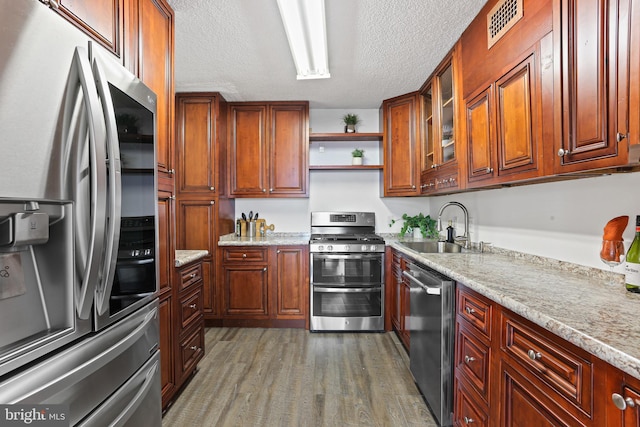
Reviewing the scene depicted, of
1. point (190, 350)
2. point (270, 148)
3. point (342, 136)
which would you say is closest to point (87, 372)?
point (190, 350)

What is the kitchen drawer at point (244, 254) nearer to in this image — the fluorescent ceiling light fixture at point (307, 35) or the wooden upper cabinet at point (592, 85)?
the fluorescent ceiling light fixture at point (307, 35)

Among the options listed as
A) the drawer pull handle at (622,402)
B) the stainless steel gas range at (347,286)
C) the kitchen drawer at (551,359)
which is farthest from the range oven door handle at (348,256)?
the drawer pull handle at (622,402)

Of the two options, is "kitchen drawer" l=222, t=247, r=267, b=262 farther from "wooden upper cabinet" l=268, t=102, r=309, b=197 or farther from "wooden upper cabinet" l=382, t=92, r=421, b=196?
"wooden upper cabinet" l=382, t=92, r=421, b=196

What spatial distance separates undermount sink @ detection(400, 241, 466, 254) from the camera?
258 cm

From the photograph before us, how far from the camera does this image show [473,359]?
1.40 m

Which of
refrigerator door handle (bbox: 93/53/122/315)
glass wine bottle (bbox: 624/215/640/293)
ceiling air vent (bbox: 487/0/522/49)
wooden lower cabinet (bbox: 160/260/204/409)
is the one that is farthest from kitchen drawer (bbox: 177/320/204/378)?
ceiling air vent (bbox: 487/0/522/49)

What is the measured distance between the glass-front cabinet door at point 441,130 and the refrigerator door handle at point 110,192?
6.80 ft

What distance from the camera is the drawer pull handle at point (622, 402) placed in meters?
0.68

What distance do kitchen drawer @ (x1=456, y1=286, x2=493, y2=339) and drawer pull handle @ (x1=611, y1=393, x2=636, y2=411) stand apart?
1.81 feet

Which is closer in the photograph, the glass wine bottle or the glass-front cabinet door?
the glass wine bottle

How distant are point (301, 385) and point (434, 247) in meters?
1.70

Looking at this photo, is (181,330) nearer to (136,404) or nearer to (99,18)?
(136,404)

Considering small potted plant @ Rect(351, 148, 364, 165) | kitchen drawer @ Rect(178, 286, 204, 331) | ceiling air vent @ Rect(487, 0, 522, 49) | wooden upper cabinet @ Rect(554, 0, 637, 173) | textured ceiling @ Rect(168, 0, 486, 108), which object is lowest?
kitchen drawer @ Rect(178, 286, 204, 331)

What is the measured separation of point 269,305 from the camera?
318 centimetres
